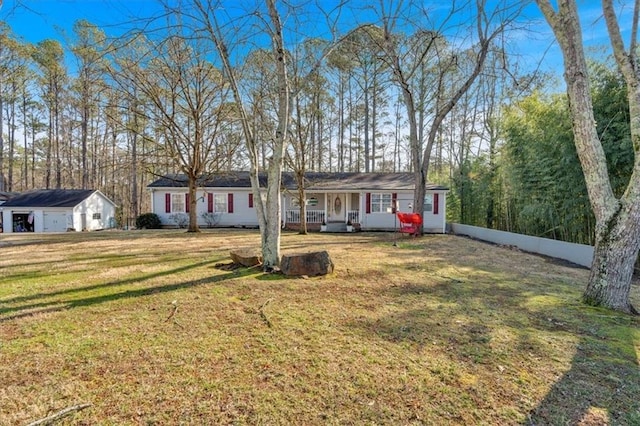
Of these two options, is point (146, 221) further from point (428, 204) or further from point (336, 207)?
point (428, 204)

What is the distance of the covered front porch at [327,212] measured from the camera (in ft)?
51.4

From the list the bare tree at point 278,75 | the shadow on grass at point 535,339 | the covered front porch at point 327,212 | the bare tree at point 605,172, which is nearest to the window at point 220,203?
the covered front porch at point 327,212

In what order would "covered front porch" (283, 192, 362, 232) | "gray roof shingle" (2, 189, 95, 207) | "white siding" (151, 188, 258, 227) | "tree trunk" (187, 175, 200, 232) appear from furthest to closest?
"gray roof shingle" (2, 189, 95, 207), "white siding" (151, 188, 258, 227), "covered front porch" (283, 192, 362, 232), "tree trunk" (187, 175, 200, 232)

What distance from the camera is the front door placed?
693 inches

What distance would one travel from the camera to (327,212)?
16.9 m

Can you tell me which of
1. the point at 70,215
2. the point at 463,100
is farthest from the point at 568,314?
the point at 70,215

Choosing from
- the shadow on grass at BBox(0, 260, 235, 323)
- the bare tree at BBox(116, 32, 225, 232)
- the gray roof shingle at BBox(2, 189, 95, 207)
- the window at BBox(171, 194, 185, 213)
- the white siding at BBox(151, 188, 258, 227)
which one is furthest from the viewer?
the gray roof shingle at BBox(2, 189, 95, 207)

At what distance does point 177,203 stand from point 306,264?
13.6 meters

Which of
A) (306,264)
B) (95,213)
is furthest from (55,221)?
(306,264)

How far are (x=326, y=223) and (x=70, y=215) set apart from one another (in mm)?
15086

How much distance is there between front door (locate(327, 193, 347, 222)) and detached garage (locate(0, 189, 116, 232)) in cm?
1491

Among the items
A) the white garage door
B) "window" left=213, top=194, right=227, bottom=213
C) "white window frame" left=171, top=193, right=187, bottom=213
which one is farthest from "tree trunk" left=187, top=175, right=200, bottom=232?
the white garage door

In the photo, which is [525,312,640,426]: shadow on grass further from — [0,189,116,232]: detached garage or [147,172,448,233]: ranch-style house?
[0,189,116,232]: detached garage

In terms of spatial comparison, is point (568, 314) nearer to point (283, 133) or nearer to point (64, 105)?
point (283, 133)
